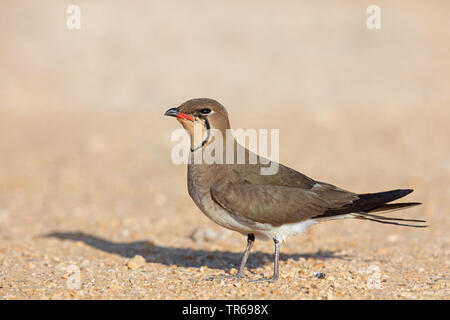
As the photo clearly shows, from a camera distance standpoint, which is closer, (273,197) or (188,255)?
(273,197)

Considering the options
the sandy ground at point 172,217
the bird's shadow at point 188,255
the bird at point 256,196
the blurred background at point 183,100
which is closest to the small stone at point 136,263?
the sandy ground at point 172,217

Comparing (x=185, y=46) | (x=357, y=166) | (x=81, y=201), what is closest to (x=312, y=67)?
(x=185, y=46)

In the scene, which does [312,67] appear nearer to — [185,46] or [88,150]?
[185,46]

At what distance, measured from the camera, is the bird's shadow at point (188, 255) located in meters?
7.52

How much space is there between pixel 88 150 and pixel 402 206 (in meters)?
8.78

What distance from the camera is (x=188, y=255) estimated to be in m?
7.92

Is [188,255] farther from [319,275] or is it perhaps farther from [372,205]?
[372,205]

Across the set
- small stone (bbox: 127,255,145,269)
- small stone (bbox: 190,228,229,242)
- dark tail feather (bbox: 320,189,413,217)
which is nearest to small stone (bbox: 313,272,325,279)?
dark tail feather (bbox: 320,189,413,217)

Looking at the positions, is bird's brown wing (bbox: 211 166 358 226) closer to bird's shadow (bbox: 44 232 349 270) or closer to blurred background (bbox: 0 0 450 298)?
blurred background (bbox: 0 0 450 298)

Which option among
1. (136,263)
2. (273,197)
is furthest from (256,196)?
(136,263)

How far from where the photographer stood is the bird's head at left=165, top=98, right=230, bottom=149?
255 inches

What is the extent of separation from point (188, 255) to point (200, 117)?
217cm

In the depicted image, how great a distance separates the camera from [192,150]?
658cm

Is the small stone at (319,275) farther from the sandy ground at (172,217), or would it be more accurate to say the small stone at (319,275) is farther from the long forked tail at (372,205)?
the long forked tail at (372,205)
